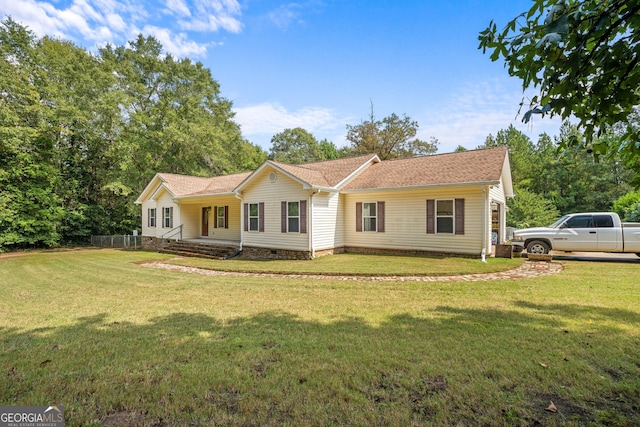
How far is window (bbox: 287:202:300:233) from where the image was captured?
13482 millimetres

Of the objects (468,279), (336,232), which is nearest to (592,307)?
(468,279)

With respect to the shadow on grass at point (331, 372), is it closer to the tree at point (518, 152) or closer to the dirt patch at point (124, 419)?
the dirt patch at point (124, 419)

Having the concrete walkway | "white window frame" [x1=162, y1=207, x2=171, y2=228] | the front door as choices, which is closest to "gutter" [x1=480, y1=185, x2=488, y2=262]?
the concrete walkway

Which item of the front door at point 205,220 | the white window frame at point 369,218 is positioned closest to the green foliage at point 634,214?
the white window frame at point 369,218

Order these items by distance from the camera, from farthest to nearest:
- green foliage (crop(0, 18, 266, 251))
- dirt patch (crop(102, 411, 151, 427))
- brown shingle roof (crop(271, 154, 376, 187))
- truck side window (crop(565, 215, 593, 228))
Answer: green foliage (crop(0, 18, 266, 251)), brown shingle roof (crop(271, 154, 376, 187)), truck side window (crop(565, 215, 593, 228)), dirt patch (crop(102, 411, 151, 427))

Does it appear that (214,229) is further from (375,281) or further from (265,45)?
(375,281)

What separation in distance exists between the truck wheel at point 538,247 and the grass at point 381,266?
1.17 meters

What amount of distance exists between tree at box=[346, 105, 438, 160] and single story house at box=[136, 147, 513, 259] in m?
17.3

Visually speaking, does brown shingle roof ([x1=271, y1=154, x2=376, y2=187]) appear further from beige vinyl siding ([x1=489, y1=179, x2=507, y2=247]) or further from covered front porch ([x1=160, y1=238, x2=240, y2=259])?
beige vinyl siding ([x1=489, y1=179, x2=507, y2=247])

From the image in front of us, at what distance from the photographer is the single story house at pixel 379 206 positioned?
12039mm

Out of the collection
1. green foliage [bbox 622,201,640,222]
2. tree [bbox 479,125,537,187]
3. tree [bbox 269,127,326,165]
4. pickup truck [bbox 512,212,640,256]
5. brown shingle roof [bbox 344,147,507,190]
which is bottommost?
pickup truck [bbox 512,212,640,256]

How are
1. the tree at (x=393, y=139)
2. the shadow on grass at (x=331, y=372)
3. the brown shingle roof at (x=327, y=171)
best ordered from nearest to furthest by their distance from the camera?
the shadow on grass at (x=331, y=372), the brown shingle roof at (x=327, y=171), the tree at (x=393, y=139)

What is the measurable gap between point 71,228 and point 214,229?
37.7 ft

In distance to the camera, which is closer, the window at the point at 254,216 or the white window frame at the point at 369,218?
the white window frame at the point at 369,218
